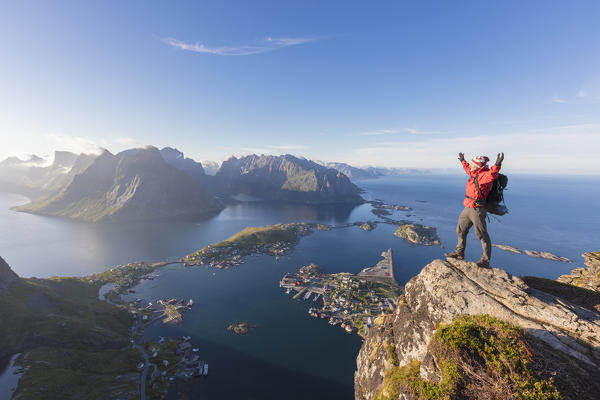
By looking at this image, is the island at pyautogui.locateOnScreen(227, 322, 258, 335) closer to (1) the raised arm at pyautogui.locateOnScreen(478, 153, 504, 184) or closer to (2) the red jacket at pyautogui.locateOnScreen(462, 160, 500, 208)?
(2) the red jacket at pyautogui.locateOnScreen(462, 160, 500, 208)

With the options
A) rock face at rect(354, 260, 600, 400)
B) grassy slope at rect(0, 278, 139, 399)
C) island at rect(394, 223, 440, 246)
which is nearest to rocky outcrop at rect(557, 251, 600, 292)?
rock face at rect(354, 260, 600, 400)

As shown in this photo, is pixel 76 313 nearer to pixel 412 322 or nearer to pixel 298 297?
pixel 298 297

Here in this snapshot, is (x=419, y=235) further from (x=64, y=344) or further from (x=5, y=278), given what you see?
(x=5, y=278)

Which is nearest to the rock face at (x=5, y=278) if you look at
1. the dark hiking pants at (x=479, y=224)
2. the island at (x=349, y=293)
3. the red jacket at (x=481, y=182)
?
the island at (x=349, y=293)

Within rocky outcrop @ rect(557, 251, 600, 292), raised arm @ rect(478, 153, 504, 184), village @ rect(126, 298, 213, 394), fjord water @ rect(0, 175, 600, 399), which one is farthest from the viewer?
fjord water @ rect(0, 175, 600, 399)

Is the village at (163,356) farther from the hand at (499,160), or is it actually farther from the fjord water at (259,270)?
the hand at (499,160)

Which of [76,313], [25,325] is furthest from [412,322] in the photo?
[76,313]

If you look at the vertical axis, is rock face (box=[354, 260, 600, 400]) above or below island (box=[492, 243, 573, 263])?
above
